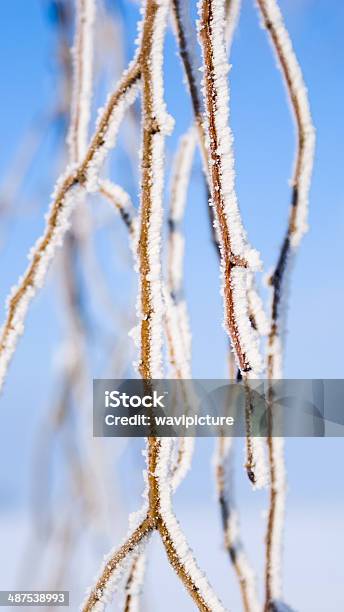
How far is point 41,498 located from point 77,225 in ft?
1.42

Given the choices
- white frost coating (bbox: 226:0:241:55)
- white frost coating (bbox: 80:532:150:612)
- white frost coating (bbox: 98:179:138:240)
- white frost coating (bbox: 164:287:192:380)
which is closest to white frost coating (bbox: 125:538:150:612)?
white frost coating (bbox: 80:532:150:612)

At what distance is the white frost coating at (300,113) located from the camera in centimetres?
58

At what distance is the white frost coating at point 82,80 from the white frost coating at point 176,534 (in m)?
0.29

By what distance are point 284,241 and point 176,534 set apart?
25 cm

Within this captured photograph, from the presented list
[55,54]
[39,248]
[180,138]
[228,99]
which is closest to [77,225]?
[55,54]

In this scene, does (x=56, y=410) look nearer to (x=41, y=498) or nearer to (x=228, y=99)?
(x=41, y=498)

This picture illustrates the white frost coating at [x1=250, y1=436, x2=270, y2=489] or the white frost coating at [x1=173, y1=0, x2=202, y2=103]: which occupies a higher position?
the white frost coating at [x1=173, y1=0, x2=202, y2=103]

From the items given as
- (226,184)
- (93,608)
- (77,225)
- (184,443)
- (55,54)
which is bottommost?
(93,608)

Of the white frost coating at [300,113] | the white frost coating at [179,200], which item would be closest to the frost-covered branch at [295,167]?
the white frost coating at [300,113]

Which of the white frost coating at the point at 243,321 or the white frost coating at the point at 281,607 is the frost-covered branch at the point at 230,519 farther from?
the white frost coating at the point at 243,321

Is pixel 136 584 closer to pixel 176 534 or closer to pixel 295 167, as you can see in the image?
pixel 176 534

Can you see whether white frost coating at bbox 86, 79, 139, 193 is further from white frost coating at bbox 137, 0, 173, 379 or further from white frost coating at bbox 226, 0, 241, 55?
white frost coating at bbox 226, 0, 241, 55

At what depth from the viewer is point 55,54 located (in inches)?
40.1

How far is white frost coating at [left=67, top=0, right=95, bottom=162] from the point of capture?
625 millimetres
